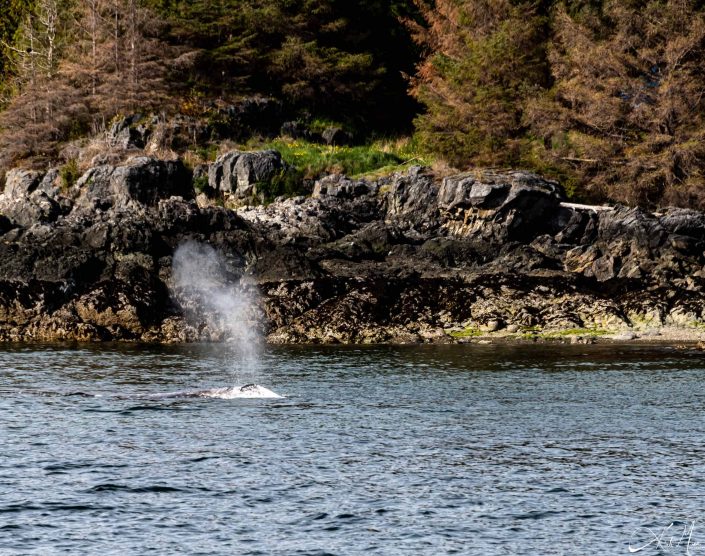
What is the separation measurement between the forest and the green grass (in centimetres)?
185

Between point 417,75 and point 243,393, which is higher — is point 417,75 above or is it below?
above

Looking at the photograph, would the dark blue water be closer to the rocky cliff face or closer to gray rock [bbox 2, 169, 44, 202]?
the rocky cliff face

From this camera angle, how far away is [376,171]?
185ft

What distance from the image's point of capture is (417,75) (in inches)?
2657

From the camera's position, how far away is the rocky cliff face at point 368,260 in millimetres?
38375

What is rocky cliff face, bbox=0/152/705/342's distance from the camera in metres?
38.4

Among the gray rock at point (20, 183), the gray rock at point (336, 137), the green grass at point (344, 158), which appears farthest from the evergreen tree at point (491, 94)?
the gray rock at point (20, 183)

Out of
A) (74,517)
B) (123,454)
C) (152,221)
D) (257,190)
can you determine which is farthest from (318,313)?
(74,517)

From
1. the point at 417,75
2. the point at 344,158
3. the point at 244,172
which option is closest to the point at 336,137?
the point at 344,158

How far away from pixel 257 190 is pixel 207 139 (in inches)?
359

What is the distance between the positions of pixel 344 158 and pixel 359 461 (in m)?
41.1

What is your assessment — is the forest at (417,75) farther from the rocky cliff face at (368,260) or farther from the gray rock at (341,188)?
the gray rock at (341,188)

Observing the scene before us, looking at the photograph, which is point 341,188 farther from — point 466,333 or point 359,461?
point 359,461

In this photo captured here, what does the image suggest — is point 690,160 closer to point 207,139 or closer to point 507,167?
point 507,167
